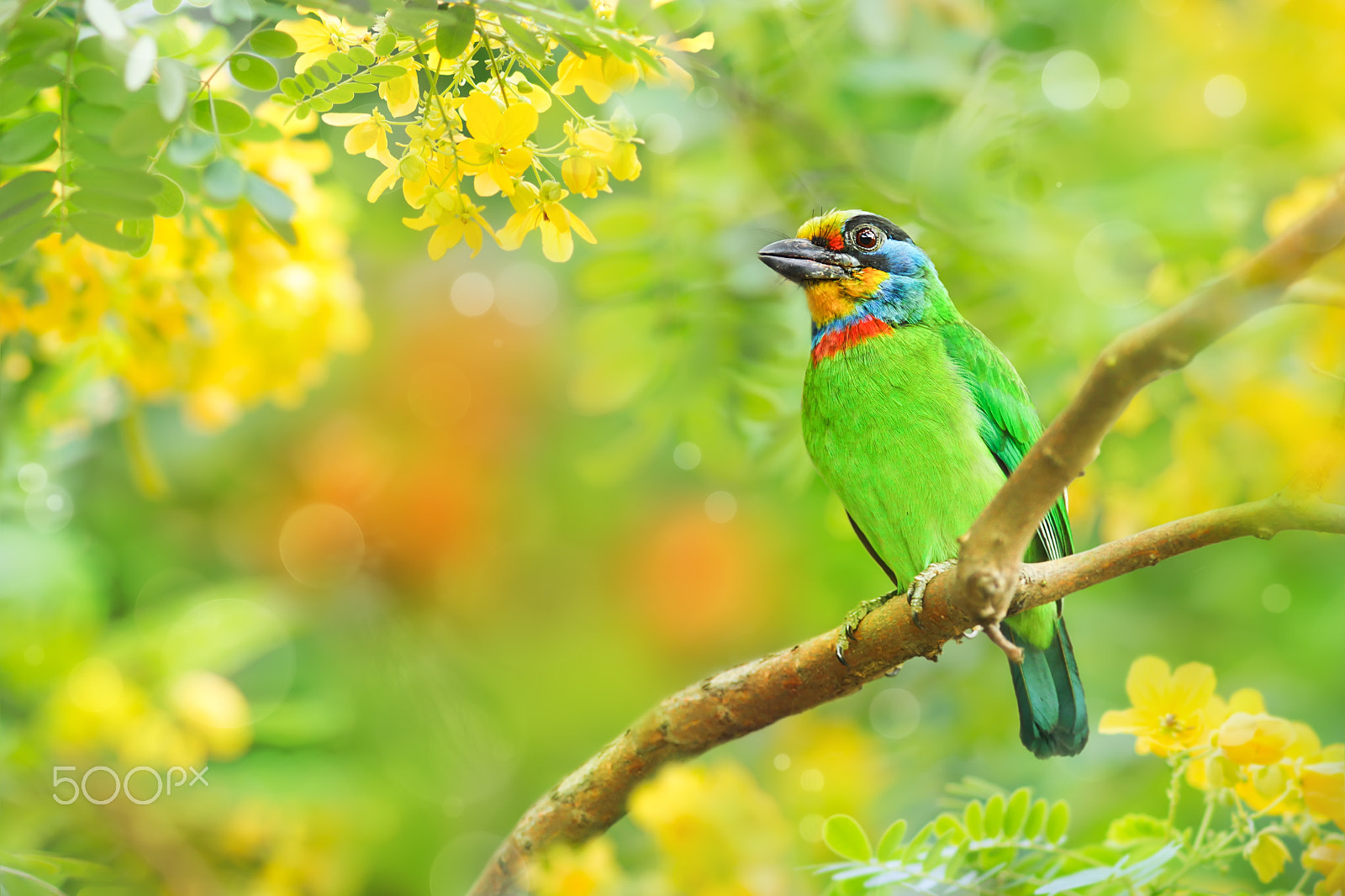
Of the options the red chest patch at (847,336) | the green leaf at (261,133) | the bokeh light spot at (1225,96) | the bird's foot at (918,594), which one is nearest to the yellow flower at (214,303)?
the green leaf at (261,133)

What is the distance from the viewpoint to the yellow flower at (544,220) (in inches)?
Answer: 41.4

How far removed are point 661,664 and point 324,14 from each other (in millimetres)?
2498

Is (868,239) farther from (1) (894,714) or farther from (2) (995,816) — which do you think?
(1) (894,714)

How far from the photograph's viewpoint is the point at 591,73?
1074 millimetres

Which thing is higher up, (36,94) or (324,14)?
(324,14)

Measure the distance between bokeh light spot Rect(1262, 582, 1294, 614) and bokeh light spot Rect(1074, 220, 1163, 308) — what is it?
802 mm

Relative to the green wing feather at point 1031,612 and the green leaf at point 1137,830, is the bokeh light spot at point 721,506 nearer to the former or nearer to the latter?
the green wing feather at point 1031,612

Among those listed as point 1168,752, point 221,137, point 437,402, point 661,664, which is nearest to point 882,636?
point 1168,752

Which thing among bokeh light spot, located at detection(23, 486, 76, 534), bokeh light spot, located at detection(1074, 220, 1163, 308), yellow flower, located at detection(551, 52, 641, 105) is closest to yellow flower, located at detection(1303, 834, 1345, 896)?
bokeh light spot, located at detection(1074, 220, 1163, 308)

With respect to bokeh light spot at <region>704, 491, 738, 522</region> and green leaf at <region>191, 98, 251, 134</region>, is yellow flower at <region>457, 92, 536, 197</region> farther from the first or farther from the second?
bokeh light spot at <region>704, 491, 738, 522</region>

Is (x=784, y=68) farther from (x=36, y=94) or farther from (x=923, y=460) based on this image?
(x=36, y=94)

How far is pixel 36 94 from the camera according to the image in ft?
4.30

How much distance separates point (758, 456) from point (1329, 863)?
3.57ft

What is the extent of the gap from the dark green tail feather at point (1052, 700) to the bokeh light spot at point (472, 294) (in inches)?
86.6
